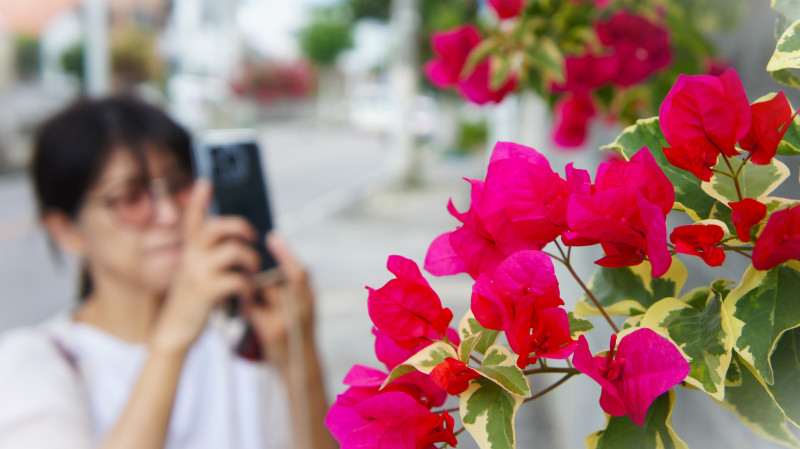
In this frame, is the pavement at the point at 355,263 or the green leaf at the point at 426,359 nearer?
the green leaf at the point at 426,359

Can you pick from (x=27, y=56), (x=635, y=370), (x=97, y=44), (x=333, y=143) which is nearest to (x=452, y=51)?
(x=635, y=370)

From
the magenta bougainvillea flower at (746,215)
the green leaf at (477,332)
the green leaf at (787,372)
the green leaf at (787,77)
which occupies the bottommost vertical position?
the green leaf at (787,372)

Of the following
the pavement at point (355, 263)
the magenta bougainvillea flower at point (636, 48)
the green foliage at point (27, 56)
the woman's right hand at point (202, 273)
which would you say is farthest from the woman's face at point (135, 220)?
the green foliage at point (27, 56)

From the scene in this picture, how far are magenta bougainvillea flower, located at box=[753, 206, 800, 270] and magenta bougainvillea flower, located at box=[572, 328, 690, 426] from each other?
0.18ft

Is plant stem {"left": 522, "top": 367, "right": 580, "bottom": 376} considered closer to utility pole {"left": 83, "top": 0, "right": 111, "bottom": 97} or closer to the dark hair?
the dark hair

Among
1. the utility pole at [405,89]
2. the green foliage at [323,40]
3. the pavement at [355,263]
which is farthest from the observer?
the green foliage at [323,40]

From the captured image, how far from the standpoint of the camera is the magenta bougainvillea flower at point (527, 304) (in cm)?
28

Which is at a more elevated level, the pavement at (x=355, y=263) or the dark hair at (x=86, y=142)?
the dark hair at (x=86, y=142)

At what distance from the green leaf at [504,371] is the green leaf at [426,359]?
2 cm

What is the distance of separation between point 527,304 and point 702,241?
82 millimetres

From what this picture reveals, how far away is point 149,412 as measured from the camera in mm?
934

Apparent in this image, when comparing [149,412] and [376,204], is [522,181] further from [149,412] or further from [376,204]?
[376,204]

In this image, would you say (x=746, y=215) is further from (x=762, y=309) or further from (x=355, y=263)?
(x=355, y=263)

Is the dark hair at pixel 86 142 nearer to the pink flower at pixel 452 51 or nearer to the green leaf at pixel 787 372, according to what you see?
the pink flower at pixel 452 51
